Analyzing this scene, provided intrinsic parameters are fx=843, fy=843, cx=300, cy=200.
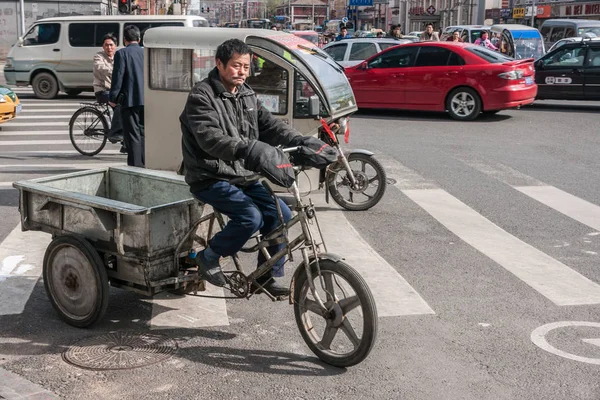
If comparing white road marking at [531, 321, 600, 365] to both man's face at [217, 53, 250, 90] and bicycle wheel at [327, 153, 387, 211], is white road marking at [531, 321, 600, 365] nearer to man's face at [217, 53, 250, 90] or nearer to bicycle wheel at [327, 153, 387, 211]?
man's face at [217, 53, 250, 90]

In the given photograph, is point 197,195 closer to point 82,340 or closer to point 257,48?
point 82,340

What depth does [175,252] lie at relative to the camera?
530cm

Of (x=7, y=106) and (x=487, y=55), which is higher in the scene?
(x=487, y=55)

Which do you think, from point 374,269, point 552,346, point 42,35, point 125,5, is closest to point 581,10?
point 125,5

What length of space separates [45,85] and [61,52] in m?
1.17

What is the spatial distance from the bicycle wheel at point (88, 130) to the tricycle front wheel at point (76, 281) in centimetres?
663

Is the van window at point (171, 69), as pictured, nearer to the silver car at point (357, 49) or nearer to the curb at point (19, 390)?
the curb at point (19, 390)

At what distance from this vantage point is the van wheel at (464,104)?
16906 millimetres

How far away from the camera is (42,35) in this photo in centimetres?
2095

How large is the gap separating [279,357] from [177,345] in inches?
26.1

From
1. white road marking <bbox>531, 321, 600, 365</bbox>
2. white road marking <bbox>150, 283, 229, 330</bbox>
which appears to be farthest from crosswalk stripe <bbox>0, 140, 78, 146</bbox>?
white road marking <bbox>531, 321, 600, 365</bbox>

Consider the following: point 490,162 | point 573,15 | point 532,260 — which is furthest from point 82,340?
point 573,15

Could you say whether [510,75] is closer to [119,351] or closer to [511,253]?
[511,253]

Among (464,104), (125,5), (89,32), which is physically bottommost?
(464,104)
